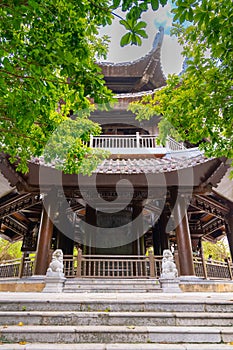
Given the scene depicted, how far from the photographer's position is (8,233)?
13531mm

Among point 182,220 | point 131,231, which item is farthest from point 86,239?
point 182,220

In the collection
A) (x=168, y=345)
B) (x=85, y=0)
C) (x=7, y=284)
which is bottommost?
(x=168, y=345)

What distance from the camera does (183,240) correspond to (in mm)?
7309

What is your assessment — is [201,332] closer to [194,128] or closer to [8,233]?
[194,128]

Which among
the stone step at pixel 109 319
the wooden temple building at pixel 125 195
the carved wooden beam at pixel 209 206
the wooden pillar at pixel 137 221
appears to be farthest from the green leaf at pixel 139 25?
the wooden pillar at pixel 137 221

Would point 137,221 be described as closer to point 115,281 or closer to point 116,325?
point 115,281

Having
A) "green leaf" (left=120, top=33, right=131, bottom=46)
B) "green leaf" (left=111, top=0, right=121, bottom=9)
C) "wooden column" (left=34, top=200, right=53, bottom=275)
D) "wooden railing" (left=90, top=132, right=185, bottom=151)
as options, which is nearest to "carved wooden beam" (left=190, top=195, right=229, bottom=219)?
"wooden railing" (left=90, top=132, right=185, bottom=151)

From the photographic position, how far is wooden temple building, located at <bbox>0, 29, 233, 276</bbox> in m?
7.32

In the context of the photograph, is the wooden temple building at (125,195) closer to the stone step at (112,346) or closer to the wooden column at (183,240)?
the wooden column at (183,240)

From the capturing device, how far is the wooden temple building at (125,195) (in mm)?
7320

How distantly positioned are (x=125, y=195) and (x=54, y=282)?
162 inches

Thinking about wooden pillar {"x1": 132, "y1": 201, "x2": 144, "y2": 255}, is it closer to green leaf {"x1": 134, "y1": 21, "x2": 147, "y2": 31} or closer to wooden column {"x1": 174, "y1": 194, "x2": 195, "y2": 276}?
wooden column {"x1": 174, "y1": 194, "x2": 195, "y2": 276}

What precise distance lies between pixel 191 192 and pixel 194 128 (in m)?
4.56

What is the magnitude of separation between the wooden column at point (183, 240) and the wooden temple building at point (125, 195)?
0.09 feet
